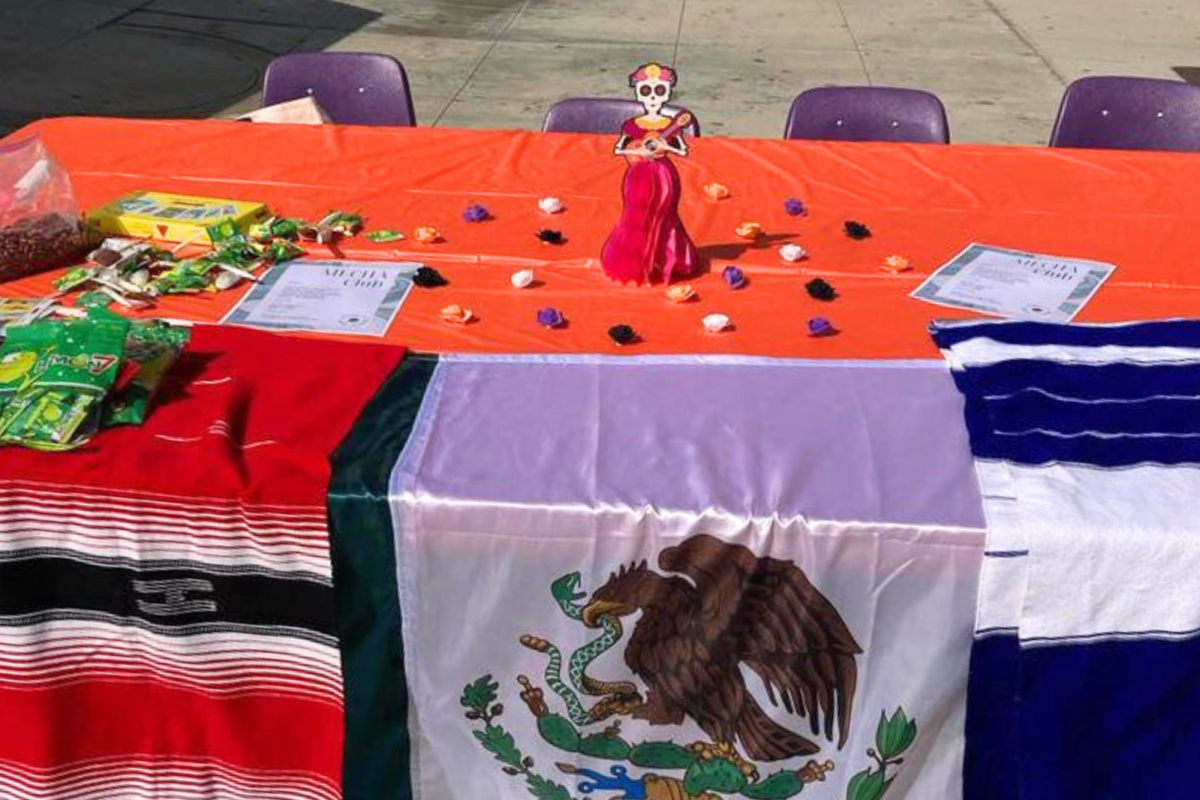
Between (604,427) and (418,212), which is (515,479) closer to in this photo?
(604,427)

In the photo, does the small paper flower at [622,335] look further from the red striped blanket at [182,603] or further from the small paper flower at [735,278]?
the red striped blanket at [182,603]

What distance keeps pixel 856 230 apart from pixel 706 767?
137 cm

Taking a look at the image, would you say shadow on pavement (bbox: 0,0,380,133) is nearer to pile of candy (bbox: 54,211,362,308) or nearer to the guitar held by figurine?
pile of candy (bbox: 54,211,362,308)

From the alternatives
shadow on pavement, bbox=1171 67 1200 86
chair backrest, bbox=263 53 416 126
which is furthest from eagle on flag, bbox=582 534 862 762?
shadow on pavement, bbox=1171 67 1200 86

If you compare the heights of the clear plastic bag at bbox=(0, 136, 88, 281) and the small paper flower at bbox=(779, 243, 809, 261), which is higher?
the clear plastic bag at bbox=(0, 136, 88, 281)

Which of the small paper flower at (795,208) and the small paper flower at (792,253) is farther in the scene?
the small paper flower at (795,208)

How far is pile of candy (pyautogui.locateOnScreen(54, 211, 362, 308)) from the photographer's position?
2.35 m

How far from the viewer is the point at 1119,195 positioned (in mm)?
2998

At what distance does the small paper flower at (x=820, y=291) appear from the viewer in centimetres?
238

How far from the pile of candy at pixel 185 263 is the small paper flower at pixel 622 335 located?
78 cm

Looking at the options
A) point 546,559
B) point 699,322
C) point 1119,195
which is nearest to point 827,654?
point 546,559

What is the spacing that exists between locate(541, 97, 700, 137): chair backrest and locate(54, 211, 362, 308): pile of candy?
1.30 metres

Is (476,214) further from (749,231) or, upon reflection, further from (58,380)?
(58,380)

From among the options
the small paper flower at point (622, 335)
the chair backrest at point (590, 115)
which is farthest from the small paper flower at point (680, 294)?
the chair backrest at point (590, 115)
